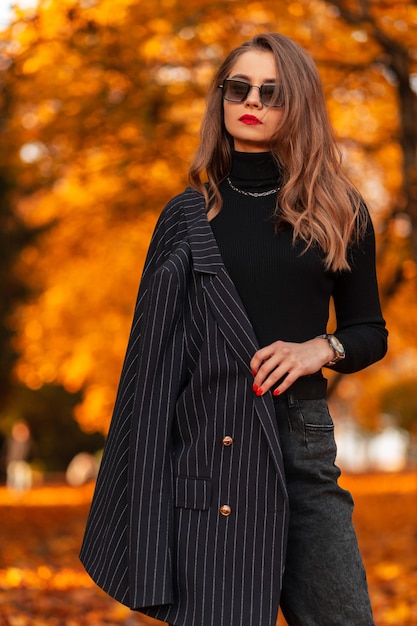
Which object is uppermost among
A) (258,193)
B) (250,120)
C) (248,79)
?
(248,79)

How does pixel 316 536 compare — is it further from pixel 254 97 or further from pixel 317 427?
pixel 254 97

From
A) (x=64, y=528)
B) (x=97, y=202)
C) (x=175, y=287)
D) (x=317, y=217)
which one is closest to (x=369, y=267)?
(x=317, y=217)

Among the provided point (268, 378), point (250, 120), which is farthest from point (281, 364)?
point (250, 120)

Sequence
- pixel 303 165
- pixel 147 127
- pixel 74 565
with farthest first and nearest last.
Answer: pixel 74 565, pixel 147 127, pixel 303 165

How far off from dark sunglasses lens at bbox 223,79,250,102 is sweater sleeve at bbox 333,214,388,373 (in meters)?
0.49

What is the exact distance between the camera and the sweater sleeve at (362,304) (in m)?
2.79

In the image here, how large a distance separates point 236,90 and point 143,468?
42.4 inches

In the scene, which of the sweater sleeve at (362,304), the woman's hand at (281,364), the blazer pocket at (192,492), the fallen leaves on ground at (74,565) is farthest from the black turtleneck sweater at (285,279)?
the fallen leaves on ground at (74,565)

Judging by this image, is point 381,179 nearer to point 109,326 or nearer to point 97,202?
point 97,202

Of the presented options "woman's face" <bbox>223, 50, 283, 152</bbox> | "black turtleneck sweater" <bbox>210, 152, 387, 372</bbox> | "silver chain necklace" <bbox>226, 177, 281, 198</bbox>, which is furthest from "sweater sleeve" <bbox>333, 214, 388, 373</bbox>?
"woman's face" <bbox>223, 50, 283, 152</bbox>

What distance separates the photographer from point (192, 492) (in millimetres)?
2576

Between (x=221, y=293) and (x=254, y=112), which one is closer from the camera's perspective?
(x=221, y=293)

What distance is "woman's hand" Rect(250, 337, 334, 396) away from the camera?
2521 millimetres

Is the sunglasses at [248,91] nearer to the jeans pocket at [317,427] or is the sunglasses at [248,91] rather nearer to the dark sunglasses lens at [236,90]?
the dark sunglasses lens at [236,90]
